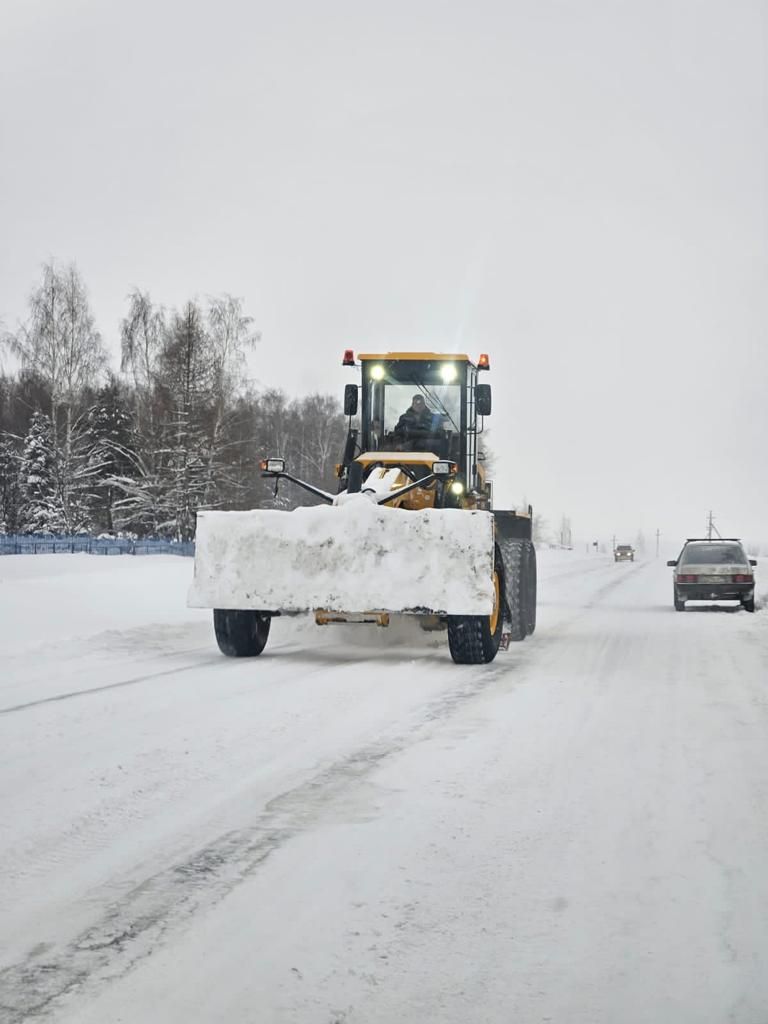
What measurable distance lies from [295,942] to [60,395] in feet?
139

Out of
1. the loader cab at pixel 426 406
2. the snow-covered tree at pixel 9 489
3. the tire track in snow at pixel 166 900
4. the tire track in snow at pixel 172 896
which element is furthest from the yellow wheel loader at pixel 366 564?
the snow-covered tree at pixel 9 489

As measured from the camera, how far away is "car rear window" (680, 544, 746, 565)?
64.7 feet

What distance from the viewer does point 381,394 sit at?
1230cm

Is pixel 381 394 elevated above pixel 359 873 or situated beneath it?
elevated above

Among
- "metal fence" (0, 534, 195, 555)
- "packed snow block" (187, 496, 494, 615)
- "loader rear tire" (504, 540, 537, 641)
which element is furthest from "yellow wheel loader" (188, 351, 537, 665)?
"metal fence" (0, 534, 195, 555)

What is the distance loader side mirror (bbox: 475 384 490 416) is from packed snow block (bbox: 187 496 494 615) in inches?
95.3

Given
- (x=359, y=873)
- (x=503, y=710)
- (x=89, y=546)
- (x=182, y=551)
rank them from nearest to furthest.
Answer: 1. (x=359, y=873)
2. (x=503, y=710)
3. (x=89, y=546)
4. (x=182, y=551)

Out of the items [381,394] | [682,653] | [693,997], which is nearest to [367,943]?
[693,997]

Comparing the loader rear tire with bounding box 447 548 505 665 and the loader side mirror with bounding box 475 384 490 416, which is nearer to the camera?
the loader rear tire with bounding box 447 548 505 665

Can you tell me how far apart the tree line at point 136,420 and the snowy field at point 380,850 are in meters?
34.9

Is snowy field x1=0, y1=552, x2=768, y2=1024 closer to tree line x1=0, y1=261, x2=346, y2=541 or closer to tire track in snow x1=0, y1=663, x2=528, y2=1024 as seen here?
tire track in snow x1=0, y1=663, x2=528, y2=1024

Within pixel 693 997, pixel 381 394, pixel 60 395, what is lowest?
pixel 693 997

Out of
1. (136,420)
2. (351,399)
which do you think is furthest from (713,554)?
(136,420)

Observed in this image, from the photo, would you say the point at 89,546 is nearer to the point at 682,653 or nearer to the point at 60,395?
the point at 60,395
